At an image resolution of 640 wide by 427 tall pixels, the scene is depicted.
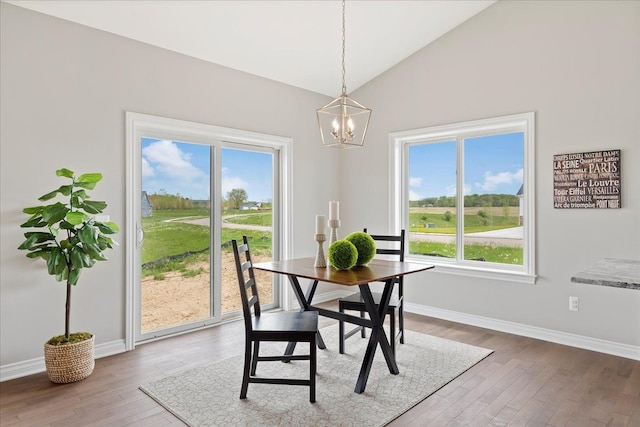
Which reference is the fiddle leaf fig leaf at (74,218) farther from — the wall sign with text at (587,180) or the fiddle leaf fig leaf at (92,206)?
the wall sign with text at (587,180)

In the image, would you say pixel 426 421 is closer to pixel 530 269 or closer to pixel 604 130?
pixel 530 269

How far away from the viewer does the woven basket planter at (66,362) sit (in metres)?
2.76

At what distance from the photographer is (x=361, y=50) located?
4379mm

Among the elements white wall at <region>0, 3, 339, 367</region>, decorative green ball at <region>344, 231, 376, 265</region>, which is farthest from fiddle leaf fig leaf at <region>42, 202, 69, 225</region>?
decorative green ball at <region>344, 231, 376, 265</region>

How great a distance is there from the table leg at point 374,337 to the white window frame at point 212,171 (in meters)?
2.02

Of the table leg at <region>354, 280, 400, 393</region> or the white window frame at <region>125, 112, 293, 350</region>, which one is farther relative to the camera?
the white window frame at <region>125, 112, 293, 350</region>

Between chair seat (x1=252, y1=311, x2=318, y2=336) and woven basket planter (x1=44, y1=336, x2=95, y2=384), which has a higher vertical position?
chair seat (x1=252, y1=311, x2=318, y2=336)

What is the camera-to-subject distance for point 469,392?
2.68 meters

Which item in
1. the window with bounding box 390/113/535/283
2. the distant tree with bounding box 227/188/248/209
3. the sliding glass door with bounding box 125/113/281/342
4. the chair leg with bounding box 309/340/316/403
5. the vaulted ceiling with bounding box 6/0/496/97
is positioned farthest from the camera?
the distant tree with bounding box 227/188/248/209

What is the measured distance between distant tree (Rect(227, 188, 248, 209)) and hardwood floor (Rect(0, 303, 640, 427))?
1497 mm

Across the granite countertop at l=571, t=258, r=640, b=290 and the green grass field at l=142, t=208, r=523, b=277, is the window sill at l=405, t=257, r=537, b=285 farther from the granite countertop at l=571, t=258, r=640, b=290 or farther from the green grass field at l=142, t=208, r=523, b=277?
the granite countertop at l=571, t=258, r=640, b=290

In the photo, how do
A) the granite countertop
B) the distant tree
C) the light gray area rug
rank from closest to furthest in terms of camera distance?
1. the granite countertop
2. the light gray area rug
3. the distant tree

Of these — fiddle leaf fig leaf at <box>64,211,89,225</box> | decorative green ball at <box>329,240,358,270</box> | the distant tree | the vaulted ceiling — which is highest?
the vaulted ceiling

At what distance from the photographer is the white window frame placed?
11.4 ft
